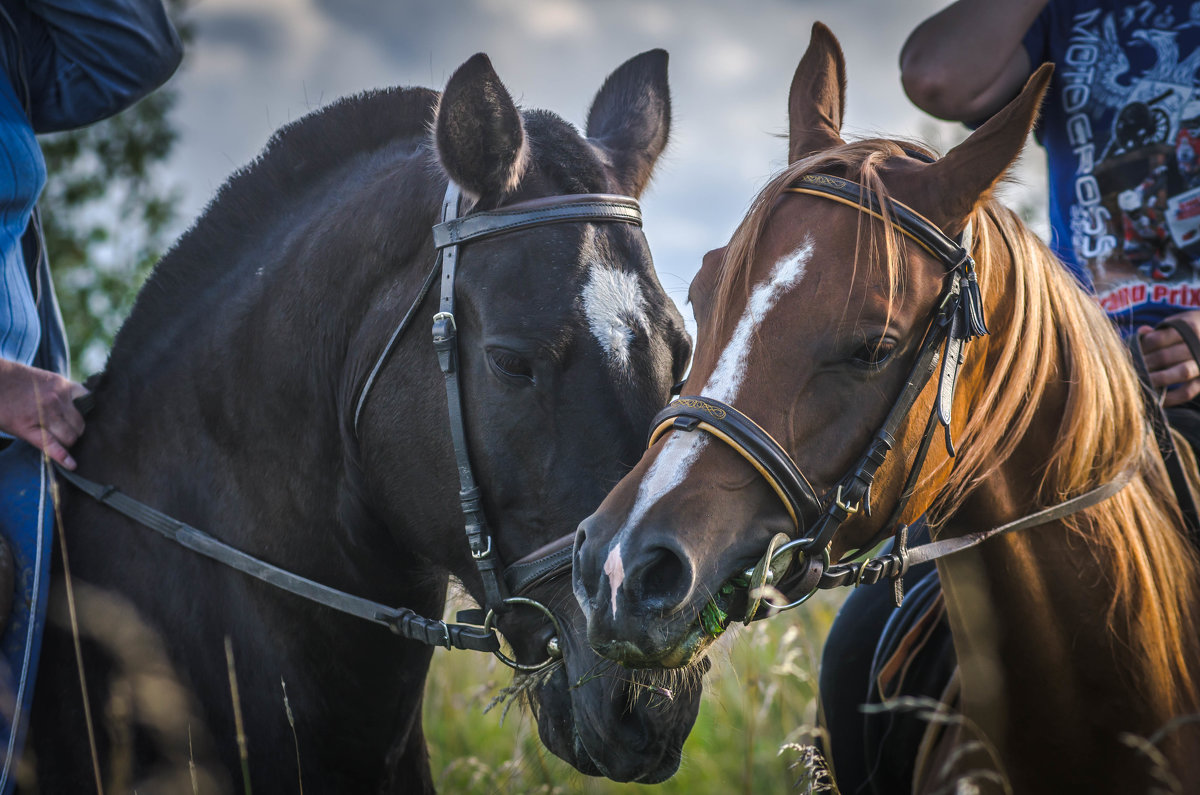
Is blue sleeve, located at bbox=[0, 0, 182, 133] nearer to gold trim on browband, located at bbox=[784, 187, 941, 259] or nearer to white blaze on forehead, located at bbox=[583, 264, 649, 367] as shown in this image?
white blaze on forehead, located at bbox=[583, 264, 649, 367]

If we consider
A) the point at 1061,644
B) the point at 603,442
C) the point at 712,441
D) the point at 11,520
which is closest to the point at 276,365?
the point at 11,520

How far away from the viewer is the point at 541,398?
2068mm

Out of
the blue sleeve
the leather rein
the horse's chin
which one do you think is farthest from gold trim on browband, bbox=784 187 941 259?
the blue sleeve

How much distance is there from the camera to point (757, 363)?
1.64 metres

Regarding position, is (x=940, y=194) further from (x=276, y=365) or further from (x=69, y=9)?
(x=69, y=9)

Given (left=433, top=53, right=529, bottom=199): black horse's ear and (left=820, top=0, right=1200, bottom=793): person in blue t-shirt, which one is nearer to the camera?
(left=433, top=53, right=529, bottom=199): black horse's ear

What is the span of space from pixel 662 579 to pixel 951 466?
0.72 m

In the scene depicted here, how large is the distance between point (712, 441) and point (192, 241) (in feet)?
6.73

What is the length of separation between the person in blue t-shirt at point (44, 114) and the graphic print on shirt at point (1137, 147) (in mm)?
3317

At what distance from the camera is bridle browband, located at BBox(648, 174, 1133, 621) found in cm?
157

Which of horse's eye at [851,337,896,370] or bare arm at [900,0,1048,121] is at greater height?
bare arm at [900,0,1048,121]

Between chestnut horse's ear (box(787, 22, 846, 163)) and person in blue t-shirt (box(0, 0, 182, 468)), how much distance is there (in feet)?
7.40

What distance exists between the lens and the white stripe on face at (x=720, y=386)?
1.52 meters

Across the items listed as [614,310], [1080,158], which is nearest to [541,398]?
[614,310]
